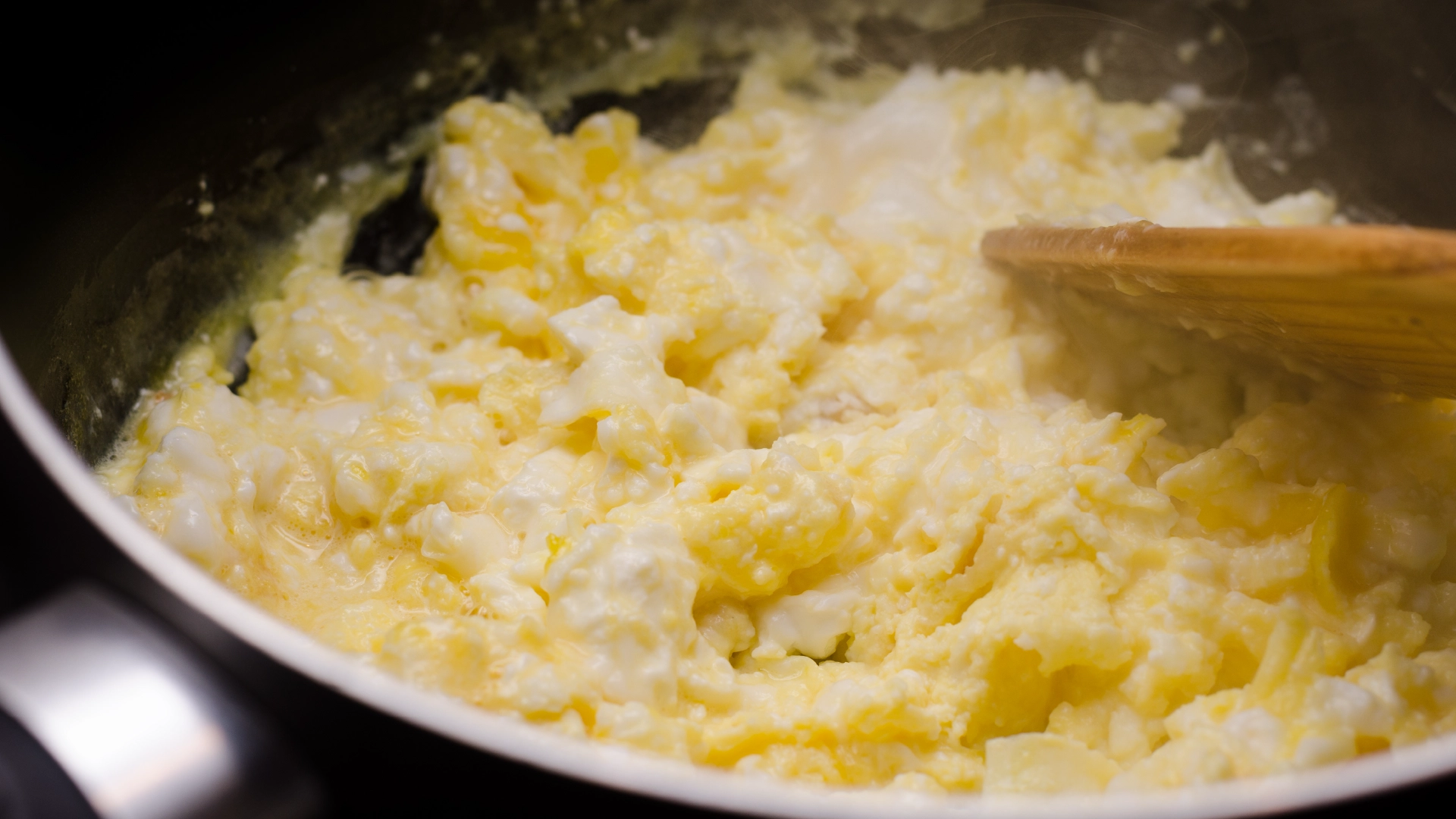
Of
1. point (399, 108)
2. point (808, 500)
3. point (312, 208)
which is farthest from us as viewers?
point (399, 108)

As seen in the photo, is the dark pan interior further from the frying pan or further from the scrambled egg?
the scrambled egg

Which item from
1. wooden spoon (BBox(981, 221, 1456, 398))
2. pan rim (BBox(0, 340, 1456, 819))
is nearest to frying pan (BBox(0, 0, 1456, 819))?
pan rim (BBox(0, 340, 1456, 819))

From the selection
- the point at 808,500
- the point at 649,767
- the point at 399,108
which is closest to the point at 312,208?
the point at 399,108

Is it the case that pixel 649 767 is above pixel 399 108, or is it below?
below

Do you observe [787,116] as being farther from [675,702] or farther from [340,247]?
[675,702]

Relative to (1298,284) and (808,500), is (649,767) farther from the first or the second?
(1298,284)

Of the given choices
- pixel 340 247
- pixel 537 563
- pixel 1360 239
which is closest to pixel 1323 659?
pixel 1360 239
